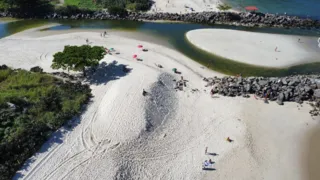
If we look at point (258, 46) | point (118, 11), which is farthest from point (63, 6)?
point (258, 46)

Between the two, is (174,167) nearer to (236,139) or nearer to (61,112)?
(236,139)

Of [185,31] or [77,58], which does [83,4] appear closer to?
[185,31]

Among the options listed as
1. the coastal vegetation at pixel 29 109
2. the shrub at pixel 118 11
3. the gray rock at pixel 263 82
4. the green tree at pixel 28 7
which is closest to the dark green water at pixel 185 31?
the shrub at pixel 118 11

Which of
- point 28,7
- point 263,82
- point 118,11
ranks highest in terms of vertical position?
point 28,7

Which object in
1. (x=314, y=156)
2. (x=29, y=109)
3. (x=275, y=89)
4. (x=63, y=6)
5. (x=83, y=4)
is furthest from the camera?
(x=83, y=4)

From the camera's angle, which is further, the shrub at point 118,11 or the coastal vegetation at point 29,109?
the shrub at point 118,11

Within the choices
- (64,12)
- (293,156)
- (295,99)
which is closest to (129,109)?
(293,156)

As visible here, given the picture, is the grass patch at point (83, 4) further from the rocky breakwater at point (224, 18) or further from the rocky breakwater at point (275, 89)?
the rocky breakwater at point (275, 89)
